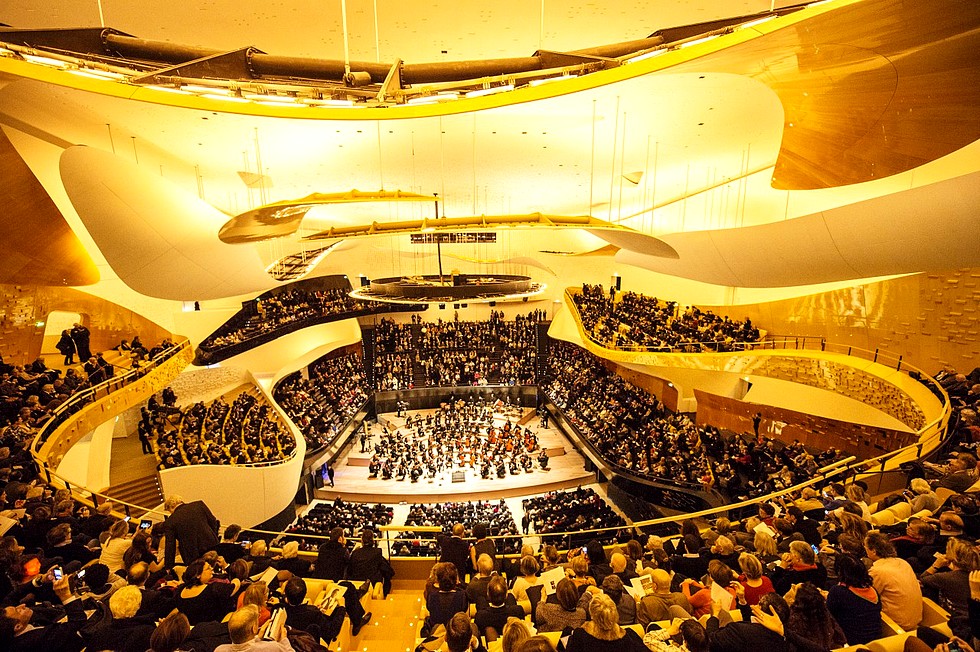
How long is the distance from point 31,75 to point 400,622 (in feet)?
18.7

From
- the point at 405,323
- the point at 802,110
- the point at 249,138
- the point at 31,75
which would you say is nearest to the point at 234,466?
the point at 249,138

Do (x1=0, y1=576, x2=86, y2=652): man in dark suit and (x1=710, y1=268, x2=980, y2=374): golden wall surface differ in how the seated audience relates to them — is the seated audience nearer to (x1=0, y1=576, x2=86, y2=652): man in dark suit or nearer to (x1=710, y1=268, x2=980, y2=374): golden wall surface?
(x1=0, y1=576, x2=86, y2=652): man in dark suit

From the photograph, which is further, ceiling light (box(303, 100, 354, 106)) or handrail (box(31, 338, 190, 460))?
handrail (box(31, 338, 190, 460))

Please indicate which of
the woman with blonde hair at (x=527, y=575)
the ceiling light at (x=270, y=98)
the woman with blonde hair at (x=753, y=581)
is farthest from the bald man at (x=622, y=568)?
the ceiling light at (x=270, y=98)

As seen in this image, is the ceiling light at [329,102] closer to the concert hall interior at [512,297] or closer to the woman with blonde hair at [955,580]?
the concert hall interior at [512,297]

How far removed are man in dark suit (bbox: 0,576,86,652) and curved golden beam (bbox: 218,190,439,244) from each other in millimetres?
3190

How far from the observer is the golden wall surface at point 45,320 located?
10844mm

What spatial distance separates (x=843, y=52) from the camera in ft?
12.1

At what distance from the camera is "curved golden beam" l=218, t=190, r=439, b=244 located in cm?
410

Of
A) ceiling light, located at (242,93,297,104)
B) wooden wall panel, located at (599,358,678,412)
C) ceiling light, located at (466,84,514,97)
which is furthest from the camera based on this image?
wooden wall panel, located at (599,358,678,412)

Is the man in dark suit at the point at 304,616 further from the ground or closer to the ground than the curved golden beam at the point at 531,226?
closer to the ground

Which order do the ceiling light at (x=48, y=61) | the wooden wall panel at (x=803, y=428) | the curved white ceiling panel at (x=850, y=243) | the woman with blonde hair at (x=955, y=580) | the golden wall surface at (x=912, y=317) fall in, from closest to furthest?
the woman with blonde hair at (x=955, y=580) < the ceiling light at (x=48, y=61) < the curved white ceiling panel at (x=850, y=243) < the golden wall surface at (x=912, y=317) < the wooden wall panel at (x=803, y=428)

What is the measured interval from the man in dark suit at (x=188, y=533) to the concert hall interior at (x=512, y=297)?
0.02 m

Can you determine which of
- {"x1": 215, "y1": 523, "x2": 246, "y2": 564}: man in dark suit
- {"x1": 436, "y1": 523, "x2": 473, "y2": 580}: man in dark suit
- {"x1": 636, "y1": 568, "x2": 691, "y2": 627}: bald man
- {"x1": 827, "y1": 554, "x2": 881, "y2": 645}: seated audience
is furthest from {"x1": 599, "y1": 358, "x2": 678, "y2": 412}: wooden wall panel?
{"x1": 215, "y1": 523, "x2": 246, "y2": 564}: man in dark suit
